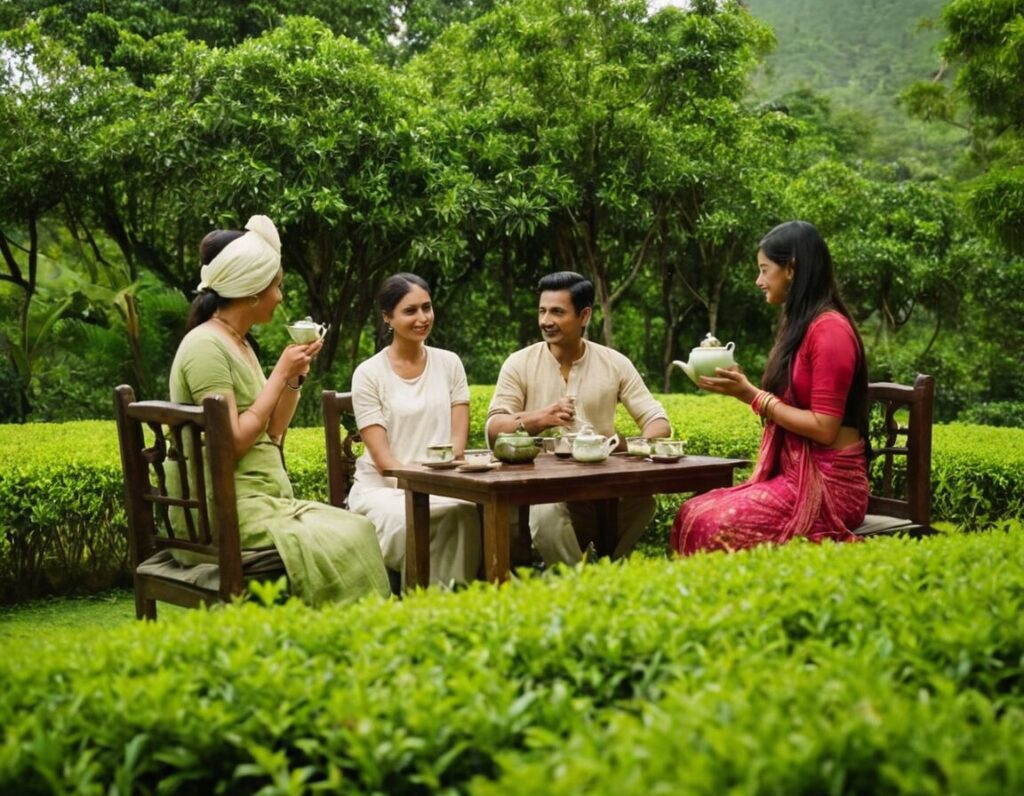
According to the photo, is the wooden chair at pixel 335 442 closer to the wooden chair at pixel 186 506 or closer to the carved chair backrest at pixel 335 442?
the carved chair backrest at pixel 335 442

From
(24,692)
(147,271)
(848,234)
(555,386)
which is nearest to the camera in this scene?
(24,692)

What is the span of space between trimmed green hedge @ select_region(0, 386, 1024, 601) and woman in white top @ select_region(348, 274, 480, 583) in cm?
168

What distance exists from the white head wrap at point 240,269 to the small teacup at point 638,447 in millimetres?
1780

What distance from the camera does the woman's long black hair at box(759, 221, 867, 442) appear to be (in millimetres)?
4445

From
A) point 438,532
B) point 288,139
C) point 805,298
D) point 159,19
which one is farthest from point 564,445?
point 159,19

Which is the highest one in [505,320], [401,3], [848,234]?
[401,3]

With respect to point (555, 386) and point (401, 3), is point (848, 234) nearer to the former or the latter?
point (401, 3)

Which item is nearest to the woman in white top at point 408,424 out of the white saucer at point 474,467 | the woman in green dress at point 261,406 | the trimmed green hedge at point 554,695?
the white saucer at point 474,467

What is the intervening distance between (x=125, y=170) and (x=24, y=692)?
1070 cm

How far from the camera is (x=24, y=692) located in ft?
7.06

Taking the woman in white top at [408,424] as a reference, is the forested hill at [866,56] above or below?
above

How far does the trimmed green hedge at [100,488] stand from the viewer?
596cm

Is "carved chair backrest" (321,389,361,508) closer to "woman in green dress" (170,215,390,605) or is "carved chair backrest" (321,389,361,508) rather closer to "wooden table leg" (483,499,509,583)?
"woman in green dress" (170,215,390,605)

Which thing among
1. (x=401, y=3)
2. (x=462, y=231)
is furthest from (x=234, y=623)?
(x=401, y=3)
